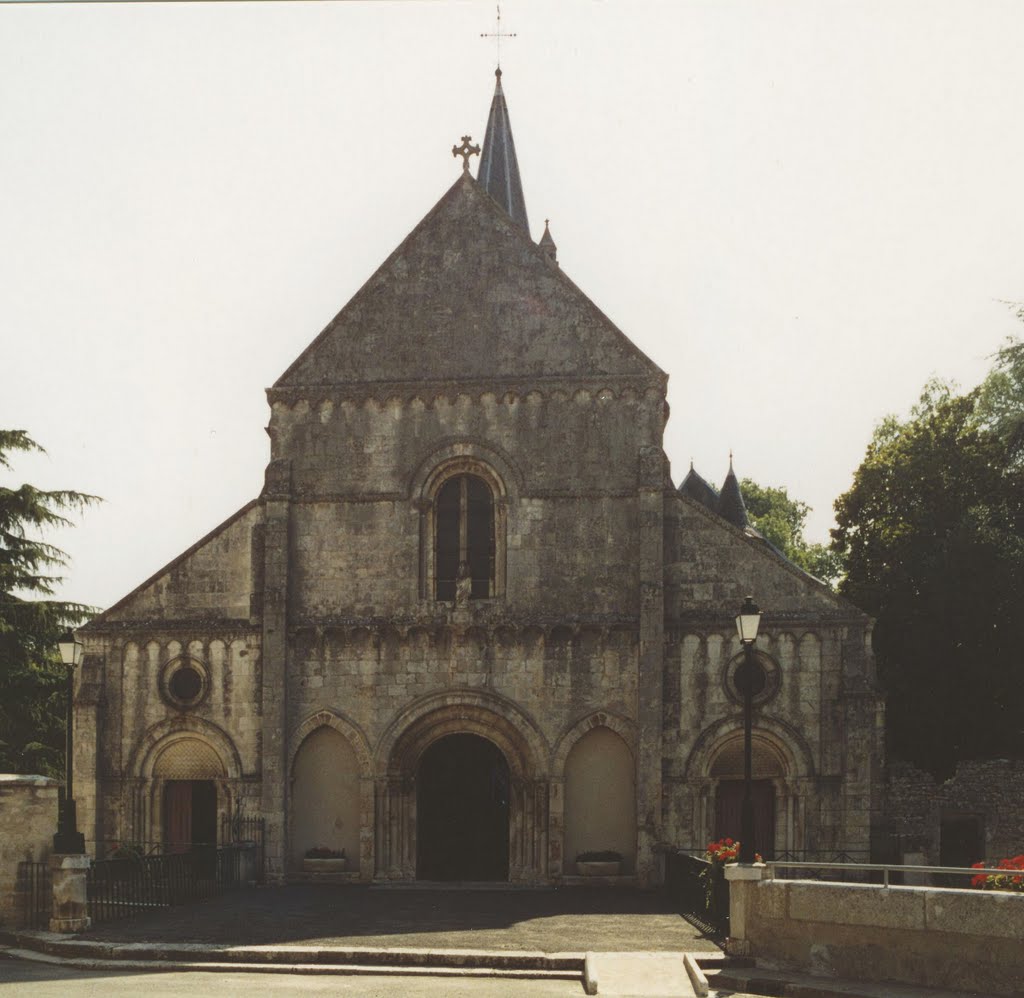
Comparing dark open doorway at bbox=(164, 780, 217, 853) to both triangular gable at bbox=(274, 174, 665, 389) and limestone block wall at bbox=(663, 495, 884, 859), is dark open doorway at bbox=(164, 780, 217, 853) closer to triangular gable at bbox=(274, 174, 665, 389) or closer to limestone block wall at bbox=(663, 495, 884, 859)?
triangular gable at bbox=(274, 174, 665, 389)

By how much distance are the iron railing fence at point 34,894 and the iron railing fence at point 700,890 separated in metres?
8.90

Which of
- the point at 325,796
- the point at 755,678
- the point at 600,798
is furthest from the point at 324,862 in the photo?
the point at 755,678

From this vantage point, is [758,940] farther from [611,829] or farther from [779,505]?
[779,505]

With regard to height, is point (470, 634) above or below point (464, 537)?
below

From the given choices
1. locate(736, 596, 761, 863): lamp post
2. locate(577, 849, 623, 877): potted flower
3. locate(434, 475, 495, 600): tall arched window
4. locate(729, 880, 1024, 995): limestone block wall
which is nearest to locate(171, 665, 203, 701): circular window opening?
locate(434, 475, 495, 600): tall arched window

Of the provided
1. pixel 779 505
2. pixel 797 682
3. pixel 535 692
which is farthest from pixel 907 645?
pixel 779 505

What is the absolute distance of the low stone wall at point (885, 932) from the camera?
1448 centimetres

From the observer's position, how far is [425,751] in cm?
2822

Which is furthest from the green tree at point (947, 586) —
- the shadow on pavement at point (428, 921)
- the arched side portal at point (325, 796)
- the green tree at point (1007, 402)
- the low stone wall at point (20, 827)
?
the low stone wall at point (20, 827)

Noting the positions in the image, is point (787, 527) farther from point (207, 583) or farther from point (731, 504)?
point (207, 583)

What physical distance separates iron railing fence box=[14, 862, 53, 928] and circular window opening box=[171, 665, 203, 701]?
26.8ft

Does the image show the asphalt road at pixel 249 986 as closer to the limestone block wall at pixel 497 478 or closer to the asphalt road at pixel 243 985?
the asphalt road at pixel 243 985

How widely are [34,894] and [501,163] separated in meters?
28.3

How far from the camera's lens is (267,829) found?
2750 centimetres
